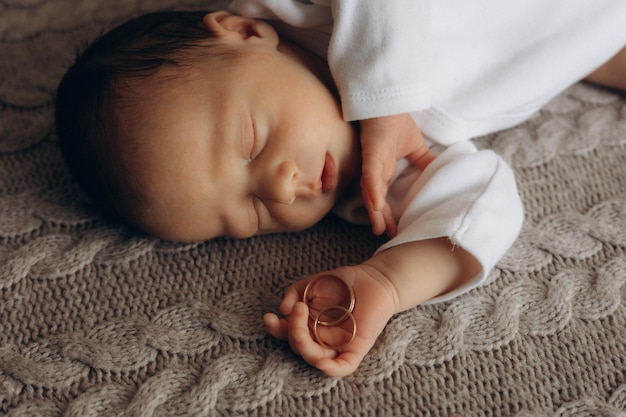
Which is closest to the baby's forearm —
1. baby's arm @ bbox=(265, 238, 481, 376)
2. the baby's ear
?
baby's arm @ bbox=(265, 238, 481, 376)

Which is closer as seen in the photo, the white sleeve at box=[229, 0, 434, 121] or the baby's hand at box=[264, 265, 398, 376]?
the baby's hand at box=[264, 265, 398, 376]

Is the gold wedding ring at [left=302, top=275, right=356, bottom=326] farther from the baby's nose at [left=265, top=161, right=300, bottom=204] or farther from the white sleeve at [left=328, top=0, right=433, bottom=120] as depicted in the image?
the white sleeve at [left=328, top=0, right=433, bottom=120]

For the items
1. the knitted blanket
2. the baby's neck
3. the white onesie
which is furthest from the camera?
the baby's neck

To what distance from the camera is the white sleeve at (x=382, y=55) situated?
1.04 m

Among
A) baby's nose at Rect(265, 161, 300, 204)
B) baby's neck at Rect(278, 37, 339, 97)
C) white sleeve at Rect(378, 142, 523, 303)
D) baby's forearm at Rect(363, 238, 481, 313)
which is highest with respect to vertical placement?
baby's neck at Rect(278, 37, 339, 97)

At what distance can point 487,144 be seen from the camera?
1262 millimetres

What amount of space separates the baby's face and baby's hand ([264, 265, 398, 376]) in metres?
0.14

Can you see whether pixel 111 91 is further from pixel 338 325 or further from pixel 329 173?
pixel 338 325

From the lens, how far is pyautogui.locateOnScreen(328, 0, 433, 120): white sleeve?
3.40 ft

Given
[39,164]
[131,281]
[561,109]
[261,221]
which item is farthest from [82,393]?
[561,109]

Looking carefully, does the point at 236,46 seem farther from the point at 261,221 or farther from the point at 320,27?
the point at 261,221

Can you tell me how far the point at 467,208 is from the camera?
1.00 m

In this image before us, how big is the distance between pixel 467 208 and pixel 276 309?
1.06 feet

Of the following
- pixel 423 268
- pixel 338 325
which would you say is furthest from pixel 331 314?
pixel 423 268
